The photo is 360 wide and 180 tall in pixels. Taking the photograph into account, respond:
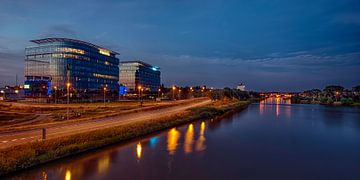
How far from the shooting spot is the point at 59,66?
149 metres

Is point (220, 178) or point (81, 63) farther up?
point (81, 63)

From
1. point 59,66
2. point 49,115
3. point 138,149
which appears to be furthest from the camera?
point 59,66

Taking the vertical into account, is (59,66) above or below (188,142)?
above

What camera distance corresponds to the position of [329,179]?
26203 mm

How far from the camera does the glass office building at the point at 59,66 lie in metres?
146

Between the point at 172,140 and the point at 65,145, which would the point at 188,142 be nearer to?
the point at 172,140

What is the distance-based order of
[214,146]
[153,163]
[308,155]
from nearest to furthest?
1. [153,163]
2. [308,155]
3. [214,146]

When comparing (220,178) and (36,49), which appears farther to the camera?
(36,49)

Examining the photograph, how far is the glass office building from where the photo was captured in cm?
14575

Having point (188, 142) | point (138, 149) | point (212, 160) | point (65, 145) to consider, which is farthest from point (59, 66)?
A: point (212, 160)

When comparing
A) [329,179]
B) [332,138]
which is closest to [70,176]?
[329,179]

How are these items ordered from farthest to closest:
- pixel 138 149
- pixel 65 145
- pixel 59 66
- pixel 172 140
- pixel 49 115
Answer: pixel 59 66, pixel 49 115, pixel 172 140, pixel 138 149, pixel 65 145

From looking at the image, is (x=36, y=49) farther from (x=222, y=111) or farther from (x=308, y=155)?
(x=308, y=155)

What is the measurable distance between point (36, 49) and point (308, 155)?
516 feet
